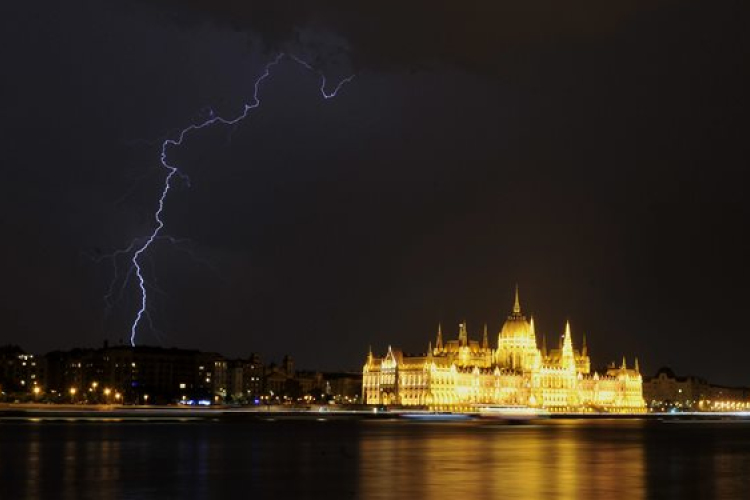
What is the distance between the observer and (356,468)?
142 ft

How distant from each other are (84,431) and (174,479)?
37.2 meters

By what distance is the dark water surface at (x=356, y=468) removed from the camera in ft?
112

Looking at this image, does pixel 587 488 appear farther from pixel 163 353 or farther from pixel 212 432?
pixel 163 353

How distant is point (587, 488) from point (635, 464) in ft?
43.9

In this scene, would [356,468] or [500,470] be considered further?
[356,468]

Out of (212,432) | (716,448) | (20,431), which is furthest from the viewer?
(212,432)

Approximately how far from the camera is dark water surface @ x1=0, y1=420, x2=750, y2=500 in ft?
112

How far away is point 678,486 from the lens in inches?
1479

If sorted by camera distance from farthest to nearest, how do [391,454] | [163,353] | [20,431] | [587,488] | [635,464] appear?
[163,353]
[20,431]
[391,454]
[635,464]
[587,488]

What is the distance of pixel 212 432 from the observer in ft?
257

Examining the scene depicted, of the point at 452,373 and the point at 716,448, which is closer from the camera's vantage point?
the point at 716,448

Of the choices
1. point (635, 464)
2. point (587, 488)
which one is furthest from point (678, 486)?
point (635, 464)

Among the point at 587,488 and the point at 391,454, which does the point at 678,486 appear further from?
the point at 391,454

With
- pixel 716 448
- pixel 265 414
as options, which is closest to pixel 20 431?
pixel 716 448
